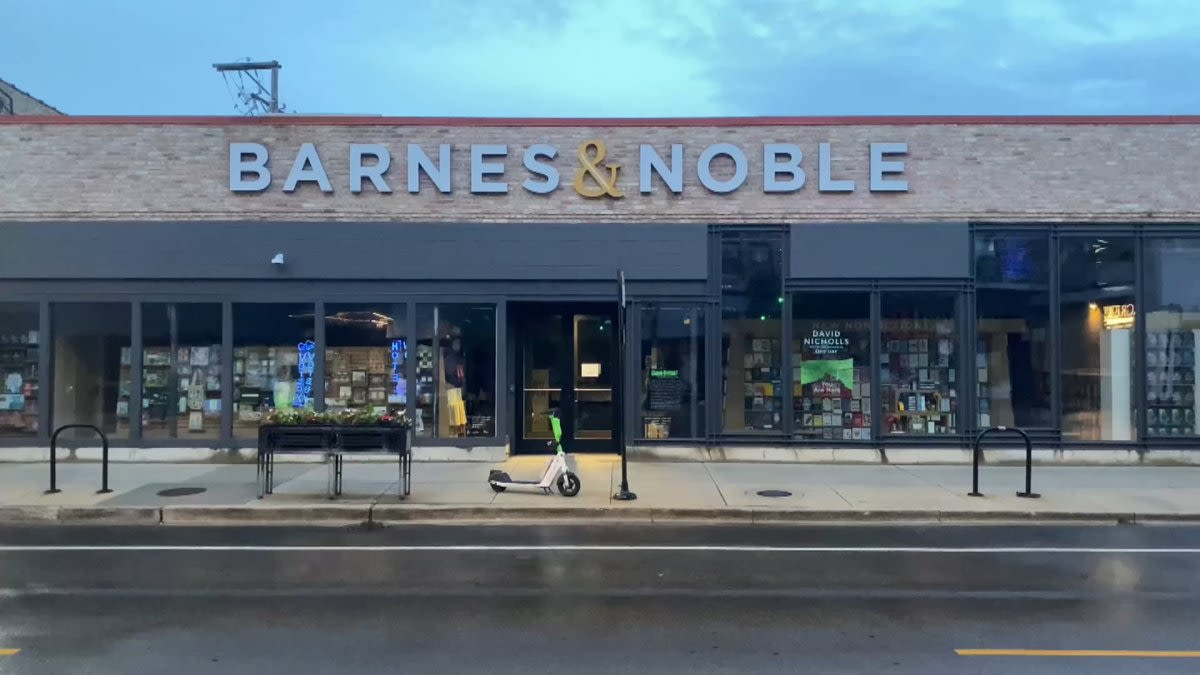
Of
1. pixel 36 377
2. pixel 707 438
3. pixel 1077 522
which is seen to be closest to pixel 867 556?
pixel 1077 522

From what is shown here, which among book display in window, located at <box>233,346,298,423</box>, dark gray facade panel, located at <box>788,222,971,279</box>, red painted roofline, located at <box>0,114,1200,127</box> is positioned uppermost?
red painted roofline, located at <box>0,114,1200,127</box>

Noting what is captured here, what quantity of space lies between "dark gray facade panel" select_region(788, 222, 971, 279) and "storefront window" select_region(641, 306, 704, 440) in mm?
1884

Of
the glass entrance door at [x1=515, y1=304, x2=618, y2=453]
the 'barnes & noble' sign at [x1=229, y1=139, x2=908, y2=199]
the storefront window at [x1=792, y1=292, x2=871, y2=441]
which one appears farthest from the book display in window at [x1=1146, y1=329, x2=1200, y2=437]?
the glass entrance door at [x1=515, y1=304, x2=618, y2=453]

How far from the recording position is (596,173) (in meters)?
14.3

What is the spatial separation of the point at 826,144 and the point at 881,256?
1.98m

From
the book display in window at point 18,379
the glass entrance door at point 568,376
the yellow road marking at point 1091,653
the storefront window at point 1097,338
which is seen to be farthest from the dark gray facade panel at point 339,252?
the yellow road marking at point 1091,653

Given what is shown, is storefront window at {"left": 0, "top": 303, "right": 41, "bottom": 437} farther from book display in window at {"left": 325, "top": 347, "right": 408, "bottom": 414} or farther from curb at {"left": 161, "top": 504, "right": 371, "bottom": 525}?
curb at {"left": 161, "top": 504, "right": 371, "bottom": 525}

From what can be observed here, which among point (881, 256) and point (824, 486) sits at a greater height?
point (881, 256)

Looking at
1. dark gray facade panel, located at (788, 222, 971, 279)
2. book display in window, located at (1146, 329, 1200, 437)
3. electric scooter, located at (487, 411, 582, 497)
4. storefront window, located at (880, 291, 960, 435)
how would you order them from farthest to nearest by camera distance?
1. storefront window, located at (880, 291, 960, 435)
2. book display in window, located at (1146, 329, 1200, 437)
3. dark gray facade panel, located at (788, 222, 971, 279)
4. electric scooter, located at (487, 411, 582, 497)

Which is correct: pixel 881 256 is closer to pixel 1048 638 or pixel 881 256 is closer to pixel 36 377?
pixel 1048 638

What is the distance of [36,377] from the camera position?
1437 centimetres

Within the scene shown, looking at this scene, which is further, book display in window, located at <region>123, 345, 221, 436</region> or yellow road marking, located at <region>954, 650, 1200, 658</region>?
book display in window, located at <region>123, 345, 221, 436</region>

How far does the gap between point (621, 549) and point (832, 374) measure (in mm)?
6805

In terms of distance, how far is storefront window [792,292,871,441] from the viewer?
14.3 m
